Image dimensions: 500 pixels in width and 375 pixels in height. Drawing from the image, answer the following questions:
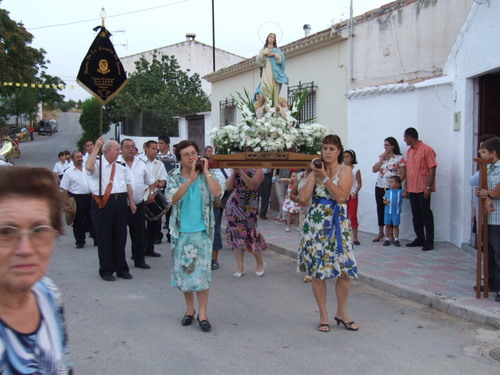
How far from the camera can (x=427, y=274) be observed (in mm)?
7109

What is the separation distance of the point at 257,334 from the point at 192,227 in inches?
47.7

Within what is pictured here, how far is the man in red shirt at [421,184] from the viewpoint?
342 inches

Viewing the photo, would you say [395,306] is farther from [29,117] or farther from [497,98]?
[29,117]

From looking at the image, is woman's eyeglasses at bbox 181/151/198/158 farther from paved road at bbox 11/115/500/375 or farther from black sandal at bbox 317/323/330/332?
black sandal at bbox 317/323/330/332

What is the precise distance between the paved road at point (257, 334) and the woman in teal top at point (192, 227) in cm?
43

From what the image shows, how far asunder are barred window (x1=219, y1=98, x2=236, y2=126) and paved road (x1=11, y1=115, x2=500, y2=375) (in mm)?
11593

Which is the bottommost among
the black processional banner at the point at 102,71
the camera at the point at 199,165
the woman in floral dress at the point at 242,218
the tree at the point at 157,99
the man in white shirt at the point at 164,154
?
the woman in floral dress at the point at 242,218

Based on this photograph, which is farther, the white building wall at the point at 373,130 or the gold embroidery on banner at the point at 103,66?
the white building wall at the point at 373,130

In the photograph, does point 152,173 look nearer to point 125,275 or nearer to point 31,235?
point 125,275

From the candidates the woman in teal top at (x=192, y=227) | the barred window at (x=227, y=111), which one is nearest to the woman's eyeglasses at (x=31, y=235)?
the woman in teal top at (x=192, y=227)

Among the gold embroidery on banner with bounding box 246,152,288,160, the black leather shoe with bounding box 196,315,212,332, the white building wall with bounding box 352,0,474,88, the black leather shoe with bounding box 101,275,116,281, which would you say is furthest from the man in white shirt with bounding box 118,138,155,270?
the white building wall with bounding box 352,0,474,88

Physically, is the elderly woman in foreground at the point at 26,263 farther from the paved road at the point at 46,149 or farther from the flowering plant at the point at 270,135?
the paved road at the point at 46,149

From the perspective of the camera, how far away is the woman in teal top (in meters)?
5.16

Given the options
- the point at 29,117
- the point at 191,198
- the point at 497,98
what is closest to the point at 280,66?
the point at 191,198
